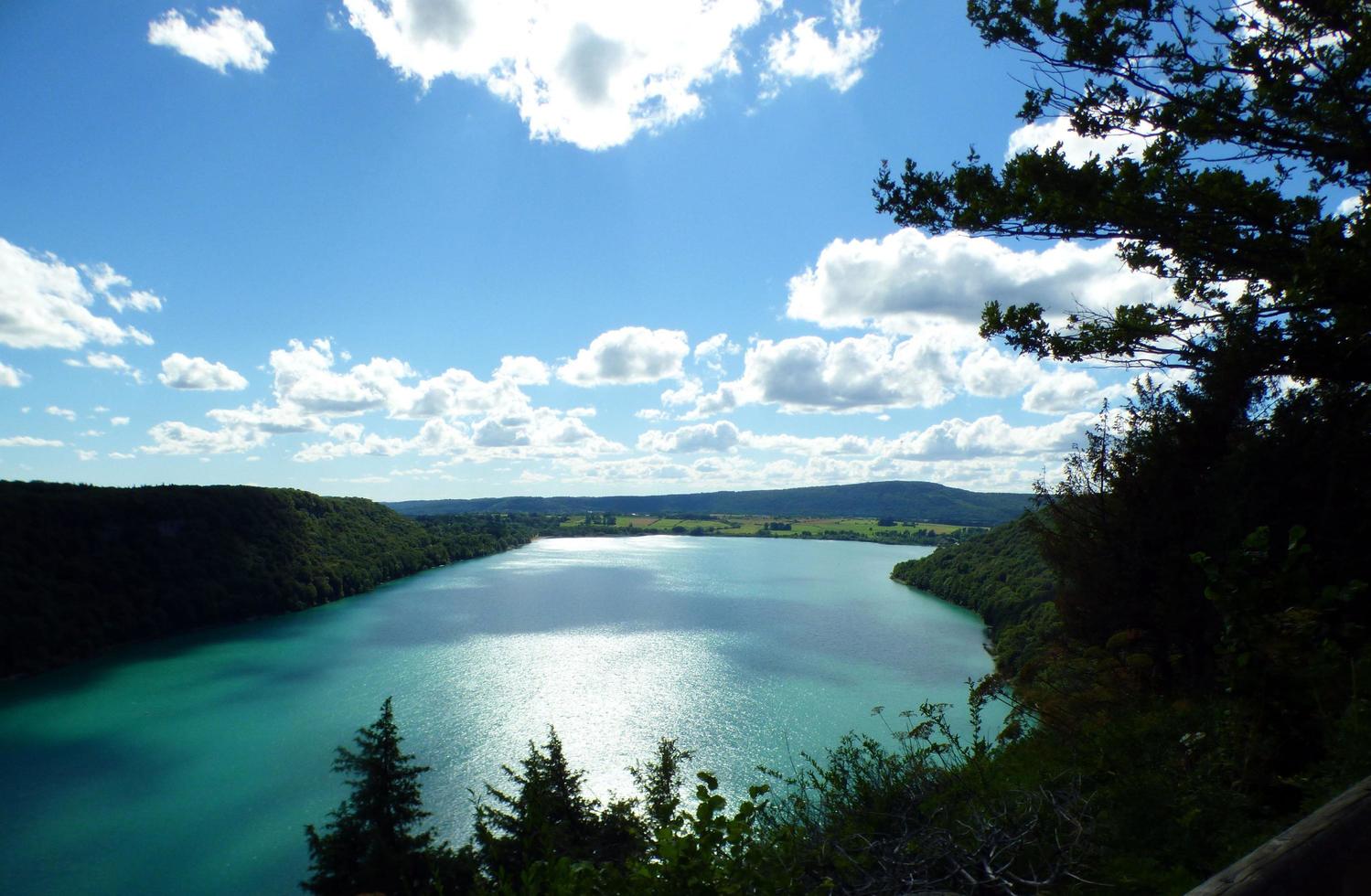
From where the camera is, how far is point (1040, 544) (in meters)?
8.75

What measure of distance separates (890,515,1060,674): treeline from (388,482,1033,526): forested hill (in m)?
95.3

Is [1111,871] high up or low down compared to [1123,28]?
down

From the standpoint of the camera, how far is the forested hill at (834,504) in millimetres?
165000

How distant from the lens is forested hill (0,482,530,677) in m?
39.4

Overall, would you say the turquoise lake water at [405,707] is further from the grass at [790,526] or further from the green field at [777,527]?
the grass at [790,526]

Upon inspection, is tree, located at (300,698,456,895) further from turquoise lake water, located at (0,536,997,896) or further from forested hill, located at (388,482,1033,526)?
forested hill, located at (388,482,1033,526)

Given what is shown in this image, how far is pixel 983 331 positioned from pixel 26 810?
2774 centimetres

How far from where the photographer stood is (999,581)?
4688cm

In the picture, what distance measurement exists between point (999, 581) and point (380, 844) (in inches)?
1752

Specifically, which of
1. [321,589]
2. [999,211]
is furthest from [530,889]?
[321,589]

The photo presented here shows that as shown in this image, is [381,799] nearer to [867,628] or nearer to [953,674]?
[953,674]

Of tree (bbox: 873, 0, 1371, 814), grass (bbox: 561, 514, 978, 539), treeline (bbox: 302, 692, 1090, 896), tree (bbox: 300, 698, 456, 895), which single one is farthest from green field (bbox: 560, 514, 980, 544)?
treeline (bbox: 302, 692, 1090, 896)

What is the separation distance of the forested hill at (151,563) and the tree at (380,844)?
37.1 meters

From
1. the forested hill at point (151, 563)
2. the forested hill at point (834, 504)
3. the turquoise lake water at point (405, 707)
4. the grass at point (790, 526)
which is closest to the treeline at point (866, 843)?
the turquoise lake water at point (405, 707)
